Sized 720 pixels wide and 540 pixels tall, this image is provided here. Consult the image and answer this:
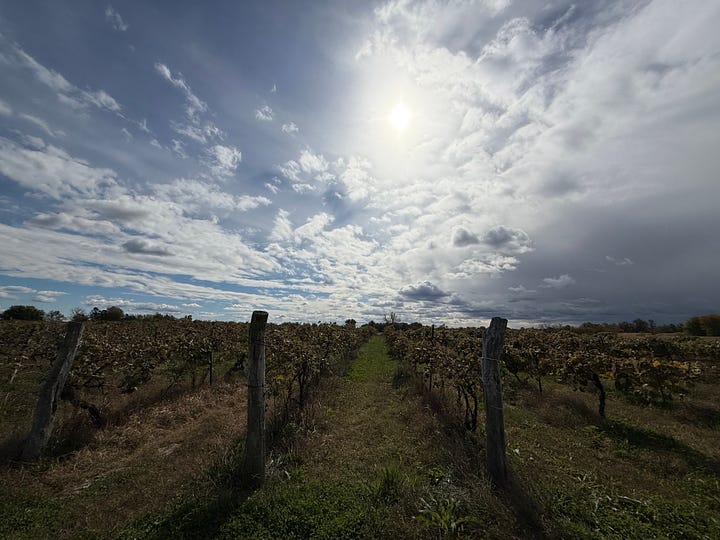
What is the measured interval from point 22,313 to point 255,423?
152 feet

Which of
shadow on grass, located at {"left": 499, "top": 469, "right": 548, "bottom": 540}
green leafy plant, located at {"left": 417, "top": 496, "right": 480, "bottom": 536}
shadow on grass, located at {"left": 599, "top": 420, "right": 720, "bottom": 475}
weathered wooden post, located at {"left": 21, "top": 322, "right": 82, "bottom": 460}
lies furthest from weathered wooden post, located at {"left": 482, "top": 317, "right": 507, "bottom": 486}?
weathered wooden post, located at {"left": 21, "top": 322, "right": 82, "bottom": 460}

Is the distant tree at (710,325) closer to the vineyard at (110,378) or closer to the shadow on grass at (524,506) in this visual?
the shadow on grass at (524,506)

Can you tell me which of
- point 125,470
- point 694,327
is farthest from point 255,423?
point 694,327

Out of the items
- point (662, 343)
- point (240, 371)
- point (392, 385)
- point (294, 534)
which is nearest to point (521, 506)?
point (294, 534)

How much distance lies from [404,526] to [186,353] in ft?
37.3

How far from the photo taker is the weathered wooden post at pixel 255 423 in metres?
5.46

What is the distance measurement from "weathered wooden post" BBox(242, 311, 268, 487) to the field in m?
0.28

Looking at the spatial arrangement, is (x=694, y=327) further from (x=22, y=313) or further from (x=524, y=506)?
(x=22, y=313)

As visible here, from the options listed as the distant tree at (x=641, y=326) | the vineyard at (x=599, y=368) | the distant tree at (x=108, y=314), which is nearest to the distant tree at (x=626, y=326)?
the distant tree at (x=641, y=326)

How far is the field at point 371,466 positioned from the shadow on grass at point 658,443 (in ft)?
0.19

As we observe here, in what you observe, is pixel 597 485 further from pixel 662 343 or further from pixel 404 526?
pixel 662 343

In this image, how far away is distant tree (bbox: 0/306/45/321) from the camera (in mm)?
33778

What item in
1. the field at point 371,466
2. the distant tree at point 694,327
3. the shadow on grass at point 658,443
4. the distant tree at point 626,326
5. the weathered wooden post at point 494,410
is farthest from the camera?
the distant tree at point 626,326

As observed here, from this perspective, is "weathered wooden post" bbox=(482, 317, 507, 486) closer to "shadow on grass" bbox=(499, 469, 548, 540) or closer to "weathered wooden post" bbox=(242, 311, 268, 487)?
"shadow on grass" bbox=(499, 469, 548, 540)
